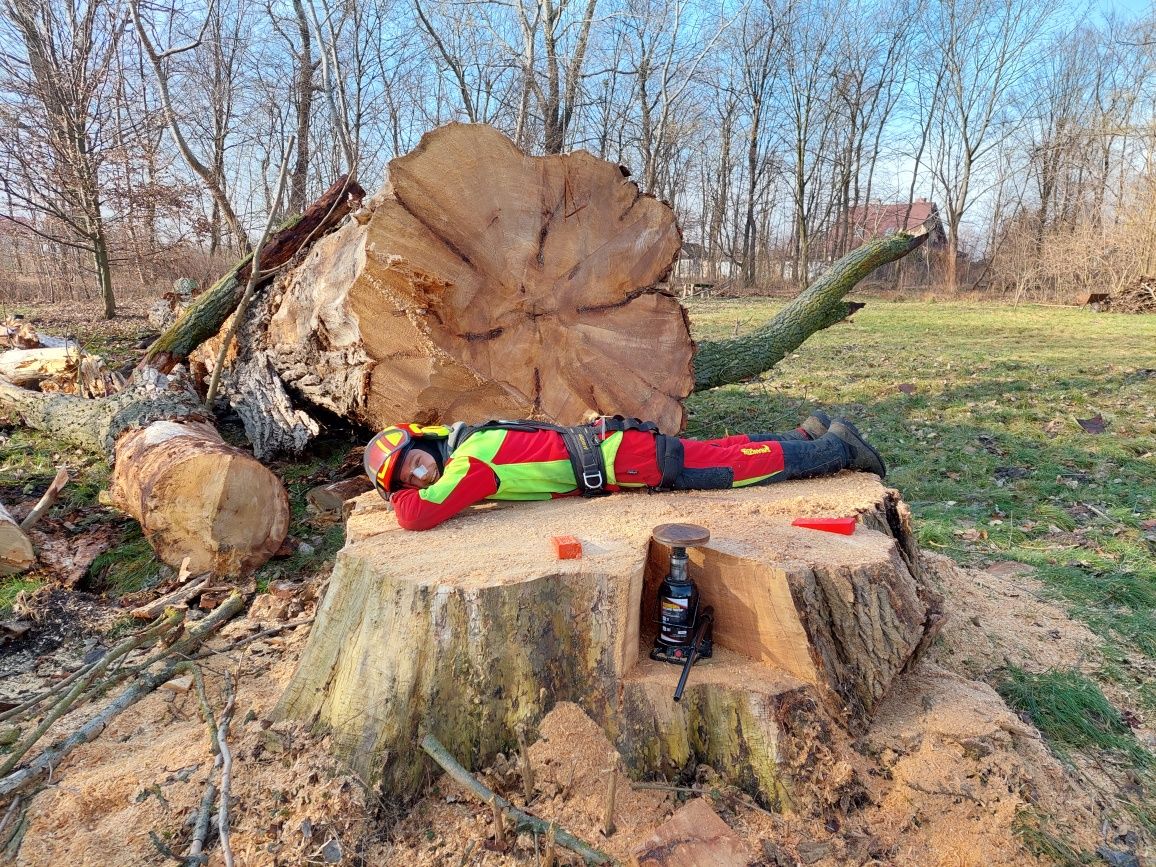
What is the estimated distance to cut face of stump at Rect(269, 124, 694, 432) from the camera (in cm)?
345

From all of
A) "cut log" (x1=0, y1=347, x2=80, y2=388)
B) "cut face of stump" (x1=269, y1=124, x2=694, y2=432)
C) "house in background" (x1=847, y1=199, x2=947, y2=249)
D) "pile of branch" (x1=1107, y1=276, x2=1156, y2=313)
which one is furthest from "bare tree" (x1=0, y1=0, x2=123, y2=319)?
"house in background" (x1=847, y1=199, x2=947, y2=249)

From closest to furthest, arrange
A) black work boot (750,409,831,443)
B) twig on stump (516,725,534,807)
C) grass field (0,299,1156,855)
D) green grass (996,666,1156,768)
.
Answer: twig on stump (516,725,534,807) < green grass (996,666,1156,768) < grass field (0,299,1156,855) < black work boot (750,409,831,443)

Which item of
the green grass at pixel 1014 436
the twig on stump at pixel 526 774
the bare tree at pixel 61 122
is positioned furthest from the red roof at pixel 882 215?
the twig on stump at pixel 526 774

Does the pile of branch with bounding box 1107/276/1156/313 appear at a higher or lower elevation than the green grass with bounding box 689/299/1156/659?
higher

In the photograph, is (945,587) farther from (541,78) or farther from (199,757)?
(541,78)

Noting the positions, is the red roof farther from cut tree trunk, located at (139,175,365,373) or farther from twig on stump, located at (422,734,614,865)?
twig on stump, located at (422,734,614,865)

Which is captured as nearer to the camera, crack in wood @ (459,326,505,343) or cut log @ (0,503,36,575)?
cut log @ (0,503,36,575)

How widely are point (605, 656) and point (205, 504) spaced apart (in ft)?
7.68

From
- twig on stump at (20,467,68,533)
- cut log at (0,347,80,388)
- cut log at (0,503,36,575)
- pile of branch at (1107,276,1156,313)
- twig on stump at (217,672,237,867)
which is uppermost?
pile of branch at (1107,276,1156,313)

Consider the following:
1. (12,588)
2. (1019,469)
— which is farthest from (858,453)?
(12,588)

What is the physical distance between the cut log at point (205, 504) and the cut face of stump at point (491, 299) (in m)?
0.73

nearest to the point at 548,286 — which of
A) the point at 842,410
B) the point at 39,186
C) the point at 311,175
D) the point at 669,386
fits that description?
the point at 669,386

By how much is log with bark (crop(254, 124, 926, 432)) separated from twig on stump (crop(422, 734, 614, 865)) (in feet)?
7.42

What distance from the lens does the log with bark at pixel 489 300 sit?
345 cm
